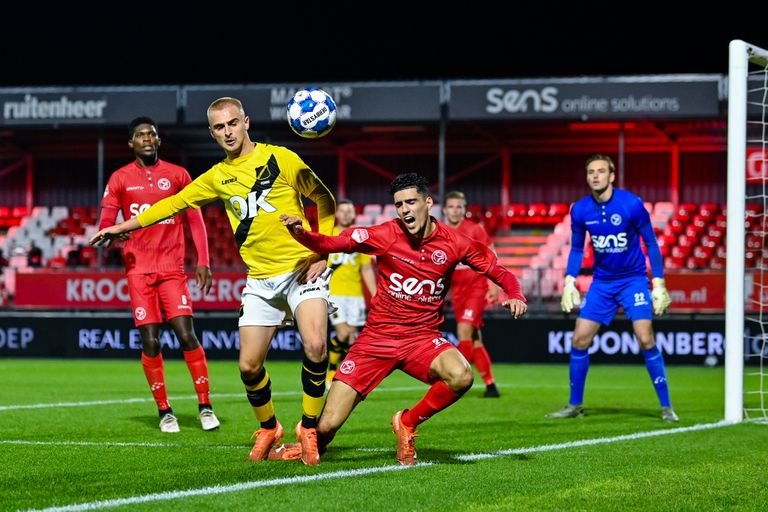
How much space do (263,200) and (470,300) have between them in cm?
560

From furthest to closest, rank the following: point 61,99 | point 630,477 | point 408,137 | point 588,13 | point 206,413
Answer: point 588,13
point 408,137
point 61,99
point 206,413
point 630,477

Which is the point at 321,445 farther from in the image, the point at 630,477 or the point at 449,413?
the point at 449,413

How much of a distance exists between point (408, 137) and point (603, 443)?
21.9 metres

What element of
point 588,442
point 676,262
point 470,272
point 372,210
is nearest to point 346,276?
point 470,272

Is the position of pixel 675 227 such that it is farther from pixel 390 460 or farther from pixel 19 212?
pixel 390 460

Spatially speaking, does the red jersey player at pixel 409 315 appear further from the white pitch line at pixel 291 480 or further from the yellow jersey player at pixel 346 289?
the yellow jersey player at pixel 346 289

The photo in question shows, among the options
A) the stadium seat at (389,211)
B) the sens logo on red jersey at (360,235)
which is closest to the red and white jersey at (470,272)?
the sens logo on red jersey at (360,235)

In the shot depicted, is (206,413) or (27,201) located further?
(27,201)

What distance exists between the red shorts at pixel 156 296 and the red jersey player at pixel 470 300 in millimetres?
3944

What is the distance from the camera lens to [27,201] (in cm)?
3244

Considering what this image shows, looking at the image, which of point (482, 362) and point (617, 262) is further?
point (482, 362)

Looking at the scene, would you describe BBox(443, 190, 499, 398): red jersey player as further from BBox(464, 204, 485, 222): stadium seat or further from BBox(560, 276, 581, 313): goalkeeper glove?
BBox(464, 204, 485, 222): stadium seat

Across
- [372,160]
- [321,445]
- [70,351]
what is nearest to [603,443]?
[321,445]

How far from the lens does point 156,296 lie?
8.47 meters
